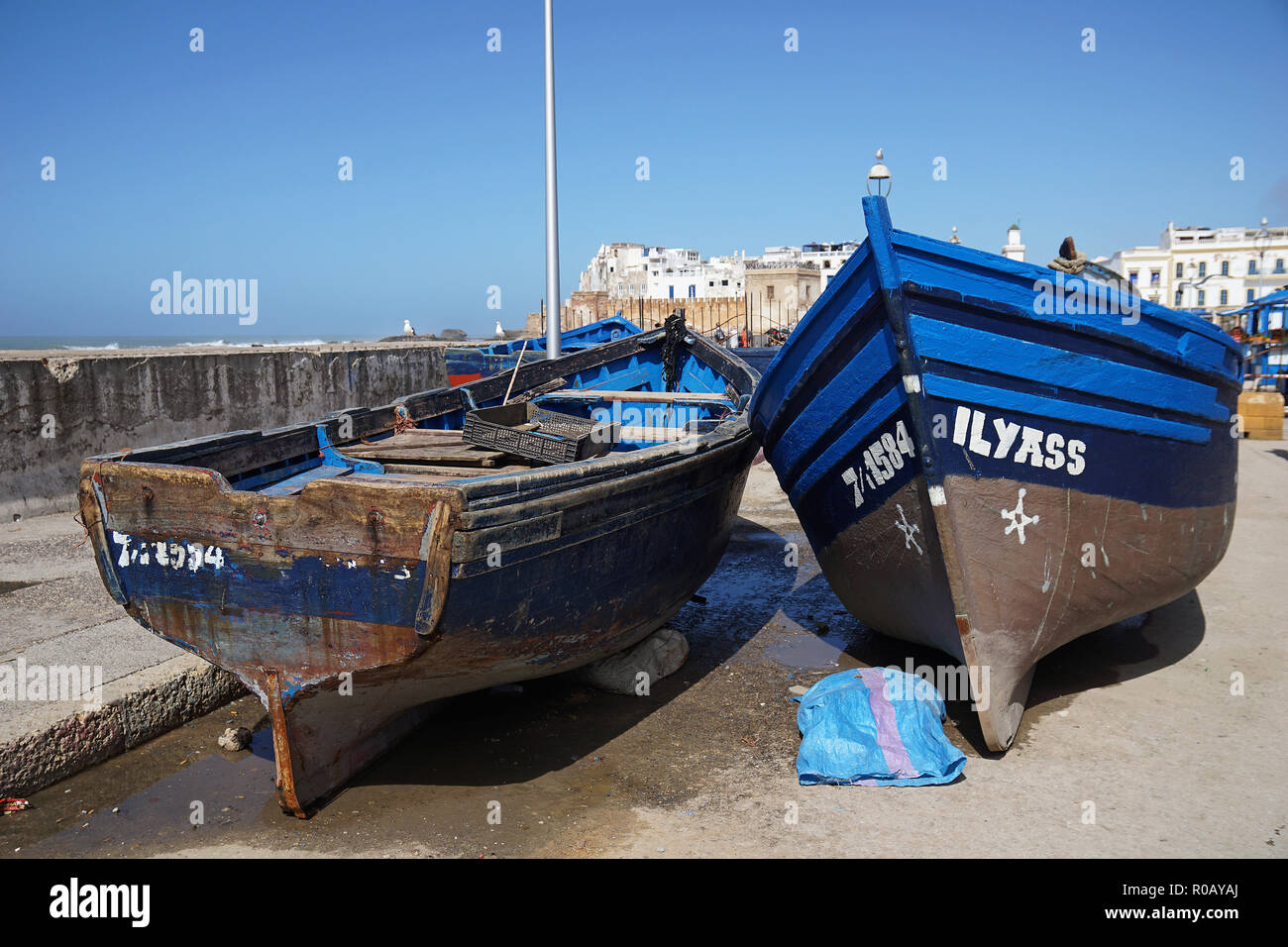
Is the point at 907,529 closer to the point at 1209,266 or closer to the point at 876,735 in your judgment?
the point at 876,735

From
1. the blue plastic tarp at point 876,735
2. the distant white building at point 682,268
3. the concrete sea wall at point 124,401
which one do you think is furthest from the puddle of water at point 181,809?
the distant white building at point 682,268

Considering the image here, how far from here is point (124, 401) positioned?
8.48m

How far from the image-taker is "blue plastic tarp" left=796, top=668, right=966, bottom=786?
3977 mm

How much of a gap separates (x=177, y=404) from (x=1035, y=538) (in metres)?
8.22

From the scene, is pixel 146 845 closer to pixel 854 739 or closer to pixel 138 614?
pixel 138 614

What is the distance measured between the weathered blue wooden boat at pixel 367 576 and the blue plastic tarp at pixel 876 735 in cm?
107

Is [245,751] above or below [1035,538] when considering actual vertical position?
below

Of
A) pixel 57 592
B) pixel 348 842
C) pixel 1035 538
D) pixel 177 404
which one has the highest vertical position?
pixel 177 404

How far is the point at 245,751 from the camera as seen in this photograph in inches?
175
